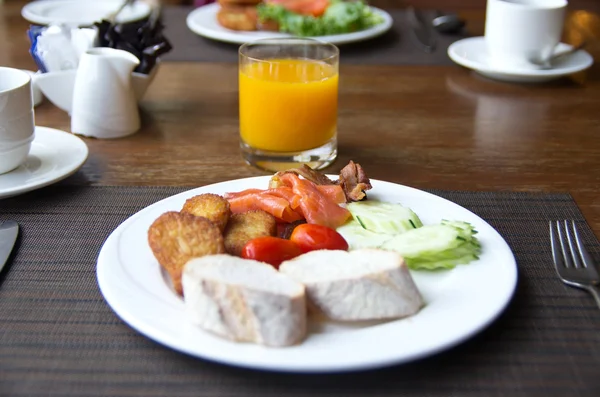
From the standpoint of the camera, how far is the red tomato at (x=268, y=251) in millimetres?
1107

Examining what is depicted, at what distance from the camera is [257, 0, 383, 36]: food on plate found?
2615 millimetres

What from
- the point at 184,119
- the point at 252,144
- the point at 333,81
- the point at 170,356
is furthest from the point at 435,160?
the point at 170,356

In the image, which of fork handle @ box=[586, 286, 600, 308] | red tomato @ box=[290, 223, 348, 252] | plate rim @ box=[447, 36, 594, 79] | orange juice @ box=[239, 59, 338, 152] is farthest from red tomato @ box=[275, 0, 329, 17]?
fork handle @ box=[586, 286, 600, 308]

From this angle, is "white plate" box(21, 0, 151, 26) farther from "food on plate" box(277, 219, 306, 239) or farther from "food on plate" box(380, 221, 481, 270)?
"food on plate" box(380, 221, 481, 270)

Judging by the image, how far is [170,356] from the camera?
979 mm

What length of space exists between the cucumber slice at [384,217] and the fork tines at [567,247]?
0.79ft

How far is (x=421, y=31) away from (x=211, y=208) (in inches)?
70.2

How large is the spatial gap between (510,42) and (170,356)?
1.66 meters

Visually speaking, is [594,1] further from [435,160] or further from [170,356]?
[170,356]

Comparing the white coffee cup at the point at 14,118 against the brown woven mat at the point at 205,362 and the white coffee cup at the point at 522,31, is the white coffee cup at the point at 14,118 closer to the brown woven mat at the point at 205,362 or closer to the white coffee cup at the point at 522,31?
the brown woven mat at the point at 205,362

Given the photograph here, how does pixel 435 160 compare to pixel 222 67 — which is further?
pixel 222 67

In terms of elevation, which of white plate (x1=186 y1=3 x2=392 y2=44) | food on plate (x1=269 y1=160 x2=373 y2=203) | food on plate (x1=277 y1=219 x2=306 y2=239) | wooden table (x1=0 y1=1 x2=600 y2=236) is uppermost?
white plate (x1=186 y1=3 x2=392 y2=44)

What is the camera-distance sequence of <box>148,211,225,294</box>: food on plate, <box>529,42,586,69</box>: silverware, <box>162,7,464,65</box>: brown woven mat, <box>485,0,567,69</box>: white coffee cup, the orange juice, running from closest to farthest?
<box>148,211,225,294</box>: food on plate
the orange juice
<box>485,0,567,69</box>: white coffee cup
<box>529,42,586,69</box>: silverware
<box>162,7,464,65</box>: brown woven mat

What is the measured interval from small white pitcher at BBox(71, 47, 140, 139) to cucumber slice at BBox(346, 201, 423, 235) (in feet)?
2.60
